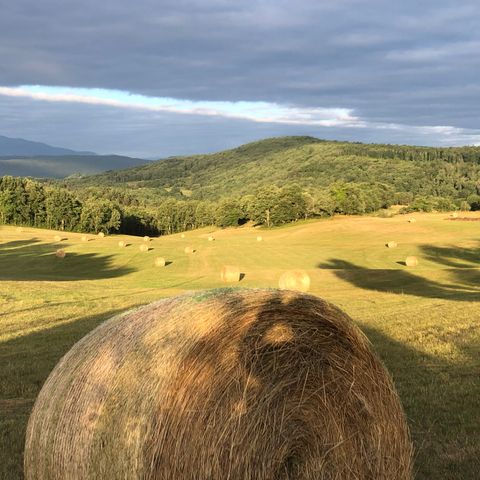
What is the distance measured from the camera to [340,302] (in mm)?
23656

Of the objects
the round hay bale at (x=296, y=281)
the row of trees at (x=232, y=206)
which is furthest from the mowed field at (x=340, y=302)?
the row of trees at (x=232, y=206)

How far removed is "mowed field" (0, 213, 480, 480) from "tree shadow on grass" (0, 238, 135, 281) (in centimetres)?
10

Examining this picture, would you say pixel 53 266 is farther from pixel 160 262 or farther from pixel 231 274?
pixel 231 274

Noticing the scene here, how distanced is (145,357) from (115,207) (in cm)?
11770

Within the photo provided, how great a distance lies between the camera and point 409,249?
172 feet

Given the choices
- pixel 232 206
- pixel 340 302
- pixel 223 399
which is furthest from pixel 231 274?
pixel 232 206

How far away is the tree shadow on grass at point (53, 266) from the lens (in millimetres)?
42556

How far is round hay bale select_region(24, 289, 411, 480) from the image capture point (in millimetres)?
4332

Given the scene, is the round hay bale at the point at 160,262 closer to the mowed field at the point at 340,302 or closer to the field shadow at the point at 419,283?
the mowed field at the point at 340,302

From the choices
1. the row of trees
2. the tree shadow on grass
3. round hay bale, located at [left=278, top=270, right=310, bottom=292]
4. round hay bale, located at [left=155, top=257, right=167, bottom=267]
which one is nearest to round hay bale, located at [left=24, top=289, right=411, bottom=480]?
round hay bale, located at [left=278, top=270, right=310, bottom=292]

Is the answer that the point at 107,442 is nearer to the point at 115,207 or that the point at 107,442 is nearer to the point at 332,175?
the point at 115,207

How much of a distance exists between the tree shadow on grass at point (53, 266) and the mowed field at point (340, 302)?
10 cm

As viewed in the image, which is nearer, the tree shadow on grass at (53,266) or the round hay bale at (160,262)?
the tree shadow on grass at (53,266)

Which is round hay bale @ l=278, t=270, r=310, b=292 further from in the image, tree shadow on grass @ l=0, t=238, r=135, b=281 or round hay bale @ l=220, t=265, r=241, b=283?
tree shadow on grass @ l=0, t=238, r=135, b=281
